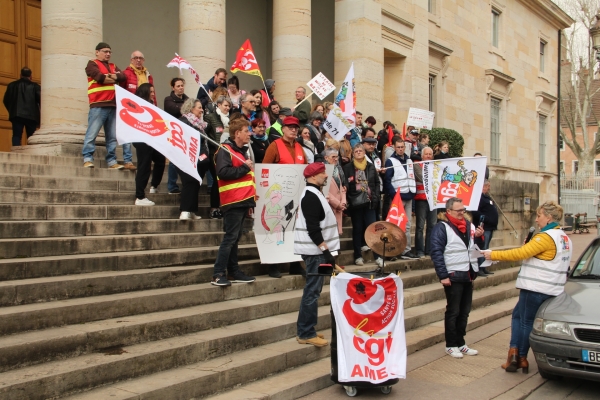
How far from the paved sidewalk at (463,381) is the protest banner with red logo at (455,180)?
3128 millimetres

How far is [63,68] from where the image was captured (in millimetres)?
10555

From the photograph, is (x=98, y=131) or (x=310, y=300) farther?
(x=98, y=131)

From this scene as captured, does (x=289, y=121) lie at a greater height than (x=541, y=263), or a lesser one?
greater

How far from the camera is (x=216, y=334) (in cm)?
670

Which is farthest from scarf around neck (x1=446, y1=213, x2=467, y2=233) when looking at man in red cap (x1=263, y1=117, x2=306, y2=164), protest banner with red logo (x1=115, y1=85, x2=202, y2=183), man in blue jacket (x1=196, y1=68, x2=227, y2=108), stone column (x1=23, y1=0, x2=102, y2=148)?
stone column (x1=23, y1=0, x2=102, y2=148)

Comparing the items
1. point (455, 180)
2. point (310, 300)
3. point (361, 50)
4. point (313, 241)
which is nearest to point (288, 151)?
point (313, 241)

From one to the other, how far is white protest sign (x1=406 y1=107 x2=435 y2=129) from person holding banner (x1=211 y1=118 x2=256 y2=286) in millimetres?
8303

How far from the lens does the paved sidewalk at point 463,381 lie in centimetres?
650

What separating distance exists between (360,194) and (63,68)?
5.23 metres

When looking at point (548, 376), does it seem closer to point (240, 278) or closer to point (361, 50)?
point (240, 278)

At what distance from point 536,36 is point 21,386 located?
95.3 ft

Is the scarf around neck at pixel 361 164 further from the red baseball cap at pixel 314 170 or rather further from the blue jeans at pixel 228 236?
the red baseball cap at pixel 314 170

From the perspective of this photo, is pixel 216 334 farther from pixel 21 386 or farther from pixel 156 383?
pixel 21 386

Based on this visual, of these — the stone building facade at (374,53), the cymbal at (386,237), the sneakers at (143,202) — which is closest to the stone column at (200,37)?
the stone building facade at (374,53)
